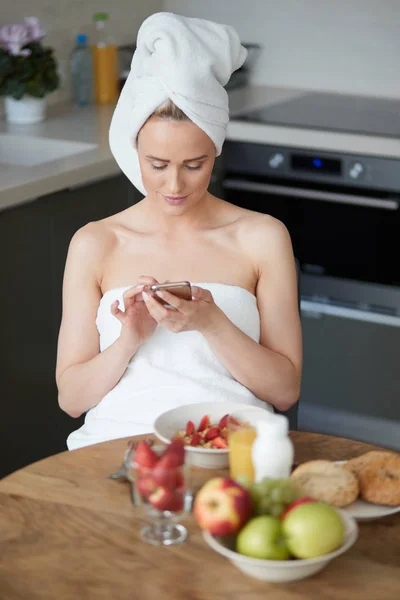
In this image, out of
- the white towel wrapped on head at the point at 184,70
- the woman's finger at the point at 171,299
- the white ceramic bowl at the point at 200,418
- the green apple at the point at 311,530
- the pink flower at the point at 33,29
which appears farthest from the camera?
the pink flower at the point at 33,29

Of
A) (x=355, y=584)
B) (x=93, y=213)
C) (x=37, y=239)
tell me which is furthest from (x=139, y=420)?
Result: (x=93, y=213)

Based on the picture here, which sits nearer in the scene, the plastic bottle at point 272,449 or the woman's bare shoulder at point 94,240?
the plastic bottle at point 272,449

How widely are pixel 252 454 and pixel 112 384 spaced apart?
56 cm

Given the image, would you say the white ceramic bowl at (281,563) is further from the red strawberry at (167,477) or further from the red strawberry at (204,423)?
the red strawberry at (204,423)

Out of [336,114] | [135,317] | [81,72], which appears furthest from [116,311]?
[81,72]

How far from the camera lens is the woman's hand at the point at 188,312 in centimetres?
171

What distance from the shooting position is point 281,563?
1246mm

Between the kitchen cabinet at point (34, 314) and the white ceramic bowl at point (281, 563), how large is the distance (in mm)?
1576

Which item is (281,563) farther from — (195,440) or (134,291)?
(134,291)

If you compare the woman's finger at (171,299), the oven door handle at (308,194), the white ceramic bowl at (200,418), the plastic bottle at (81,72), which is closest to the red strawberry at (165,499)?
the white ceramic bowl at (200,418)

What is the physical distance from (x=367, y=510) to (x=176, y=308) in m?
0.49

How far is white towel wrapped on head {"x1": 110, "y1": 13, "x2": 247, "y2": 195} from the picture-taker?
1.82 meters

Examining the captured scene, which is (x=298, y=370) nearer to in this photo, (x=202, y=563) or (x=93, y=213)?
(x=202, y=563)

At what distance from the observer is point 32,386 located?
291 cm
